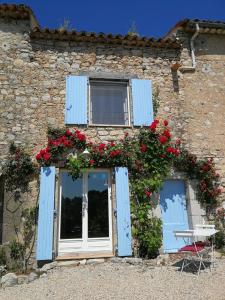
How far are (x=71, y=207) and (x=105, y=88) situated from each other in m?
3.14

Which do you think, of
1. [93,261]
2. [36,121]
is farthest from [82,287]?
[36,121]

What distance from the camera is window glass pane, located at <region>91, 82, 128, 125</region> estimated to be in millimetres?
7852

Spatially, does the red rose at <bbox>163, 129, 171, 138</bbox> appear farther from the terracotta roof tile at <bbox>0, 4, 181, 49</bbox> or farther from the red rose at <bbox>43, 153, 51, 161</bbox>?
the red rose at <bbox>43, 153, 51, 161</bbox>

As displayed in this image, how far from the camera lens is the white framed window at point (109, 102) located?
7.84 meters

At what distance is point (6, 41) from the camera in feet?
25.7

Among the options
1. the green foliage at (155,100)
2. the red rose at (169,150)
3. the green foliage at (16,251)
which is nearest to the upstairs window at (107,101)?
the green foliage at (155,100)

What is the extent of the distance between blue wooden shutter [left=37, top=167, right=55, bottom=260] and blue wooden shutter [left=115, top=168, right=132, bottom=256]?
1430 millimetres

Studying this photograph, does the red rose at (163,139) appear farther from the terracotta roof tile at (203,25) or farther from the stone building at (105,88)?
the terracotta roof tile at (203,25)

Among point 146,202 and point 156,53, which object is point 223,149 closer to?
point 146,202

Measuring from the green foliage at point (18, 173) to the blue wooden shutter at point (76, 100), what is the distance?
135cm

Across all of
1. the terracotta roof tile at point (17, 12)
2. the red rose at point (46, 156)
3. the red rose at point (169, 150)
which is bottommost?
the red rose at point (46, 156)

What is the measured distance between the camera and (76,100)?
763 cm

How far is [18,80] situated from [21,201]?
2919 mm

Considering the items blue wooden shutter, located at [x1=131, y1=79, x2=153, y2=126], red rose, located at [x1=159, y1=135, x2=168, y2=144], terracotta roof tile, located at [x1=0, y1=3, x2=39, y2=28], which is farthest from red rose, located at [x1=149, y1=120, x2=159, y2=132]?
terracotta roof tile, located at [x1=0, y1=3, x2=39, y2=28]
